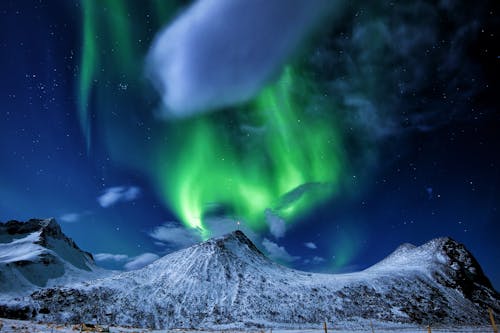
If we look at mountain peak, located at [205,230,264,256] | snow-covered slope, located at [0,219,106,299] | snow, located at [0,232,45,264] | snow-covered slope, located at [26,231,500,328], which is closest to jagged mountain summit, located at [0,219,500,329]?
snow-covered slope, located at [26,231,500,328]

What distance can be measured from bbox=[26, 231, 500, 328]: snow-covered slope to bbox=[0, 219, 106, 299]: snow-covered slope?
605 inches

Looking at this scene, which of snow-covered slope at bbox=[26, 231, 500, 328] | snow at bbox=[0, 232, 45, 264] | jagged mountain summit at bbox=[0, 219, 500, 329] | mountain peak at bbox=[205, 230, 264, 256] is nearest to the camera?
jagged mountain summit at bbox=[0, 219, 500, 329]

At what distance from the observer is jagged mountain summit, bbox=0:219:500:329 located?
66125 mm

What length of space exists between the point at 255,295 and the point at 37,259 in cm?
6922

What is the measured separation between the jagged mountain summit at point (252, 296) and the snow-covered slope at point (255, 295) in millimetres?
215

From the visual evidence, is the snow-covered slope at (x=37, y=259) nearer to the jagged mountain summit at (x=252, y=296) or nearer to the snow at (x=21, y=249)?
the snow at (x=21, y=249)

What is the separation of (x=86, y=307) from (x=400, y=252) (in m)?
122

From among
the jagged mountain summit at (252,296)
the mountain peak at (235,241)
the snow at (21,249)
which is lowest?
the jagged mountain summit at (252,296)

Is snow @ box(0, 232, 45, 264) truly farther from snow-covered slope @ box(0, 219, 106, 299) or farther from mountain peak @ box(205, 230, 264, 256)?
mountain peak @ box(205, 230, 264, 256)

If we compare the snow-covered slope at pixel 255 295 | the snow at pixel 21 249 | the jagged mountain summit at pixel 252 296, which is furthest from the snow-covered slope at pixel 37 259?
the snow-covered slope at pixel 255 295

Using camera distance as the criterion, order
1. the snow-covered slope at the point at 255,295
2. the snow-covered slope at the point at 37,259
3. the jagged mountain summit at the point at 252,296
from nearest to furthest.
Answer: the jagged mountain summit at the point at 252,296 → the snow-covered slope at the point at 255,295 → the snow-covered slope at the point at 37,259

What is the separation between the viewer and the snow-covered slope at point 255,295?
66625 mm

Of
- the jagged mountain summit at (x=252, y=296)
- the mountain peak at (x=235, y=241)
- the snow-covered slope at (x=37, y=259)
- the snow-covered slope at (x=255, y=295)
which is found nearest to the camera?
the jagged mountain summit at (x=252, y=296)

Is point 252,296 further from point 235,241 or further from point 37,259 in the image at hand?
point 37,259
